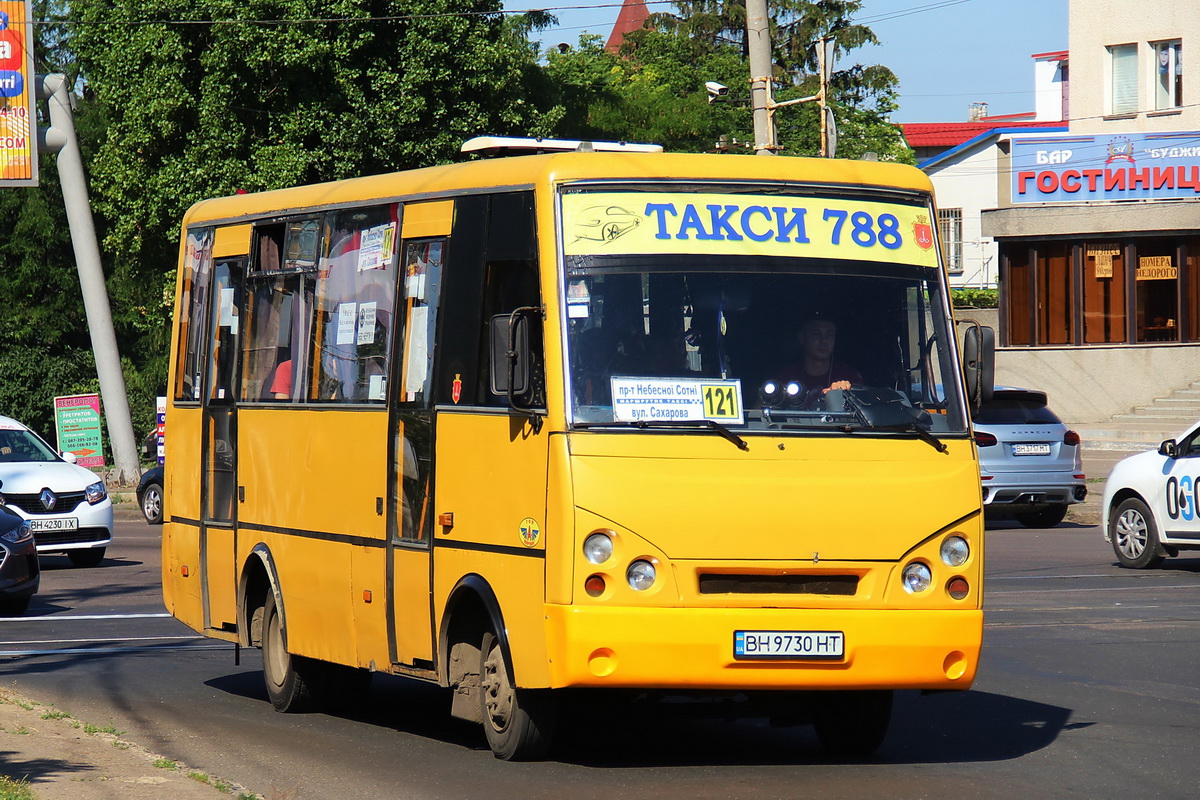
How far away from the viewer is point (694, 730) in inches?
393

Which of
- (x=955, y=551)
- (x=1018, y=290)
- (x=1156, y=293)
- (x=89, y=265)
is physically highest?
(x=89, y=265)

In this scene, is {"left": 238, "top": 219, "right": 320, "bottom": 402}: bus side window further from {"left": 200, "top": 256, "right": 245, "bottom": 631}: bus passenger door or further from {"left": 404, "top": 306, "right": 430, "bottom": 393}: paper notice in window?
{"left": 404, "top": 306, "right": 430, "bottom": 393}: paper notice in window

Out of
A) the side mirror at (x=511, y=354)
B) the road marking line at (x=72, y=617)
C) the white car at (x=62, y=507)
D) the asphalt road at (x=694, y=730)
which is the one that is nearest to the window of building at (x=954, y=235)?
the white car at (x=62, y=507)

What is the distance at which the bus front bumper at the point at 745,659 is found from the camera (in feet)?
25.6

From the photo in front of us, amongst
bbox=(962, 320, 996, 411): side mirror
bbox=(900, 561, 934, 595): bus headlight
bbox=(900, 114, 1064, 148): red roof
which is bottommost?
bbox=(900, 561, 934, 595): bus headlight

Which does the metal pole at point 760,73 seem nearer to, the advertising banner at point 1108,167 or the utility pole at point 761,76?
the utility pole at point 761,76

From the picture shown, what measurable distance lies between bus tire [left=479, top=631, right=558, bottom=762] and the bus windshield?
127 cm

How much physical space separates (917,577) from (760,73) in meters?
18.1

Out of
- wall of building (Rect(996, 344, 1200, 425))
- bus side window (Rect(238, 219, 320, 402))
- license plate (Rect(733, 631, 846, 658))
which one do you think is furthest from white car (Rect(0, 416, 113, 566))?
wall of building (Rect(996, 344, 1200, 425))

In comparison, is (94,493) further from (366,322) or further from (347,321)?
(366,322)

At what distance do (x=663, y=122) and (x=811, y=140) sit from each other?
9583mm

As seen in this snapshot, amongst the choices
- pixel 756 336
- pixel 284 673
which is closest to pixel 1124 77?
pixel 284 673

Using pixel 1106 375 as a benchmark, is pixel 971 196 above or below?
above

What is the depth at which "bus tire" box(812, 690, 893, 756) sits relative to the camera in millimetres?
8969
